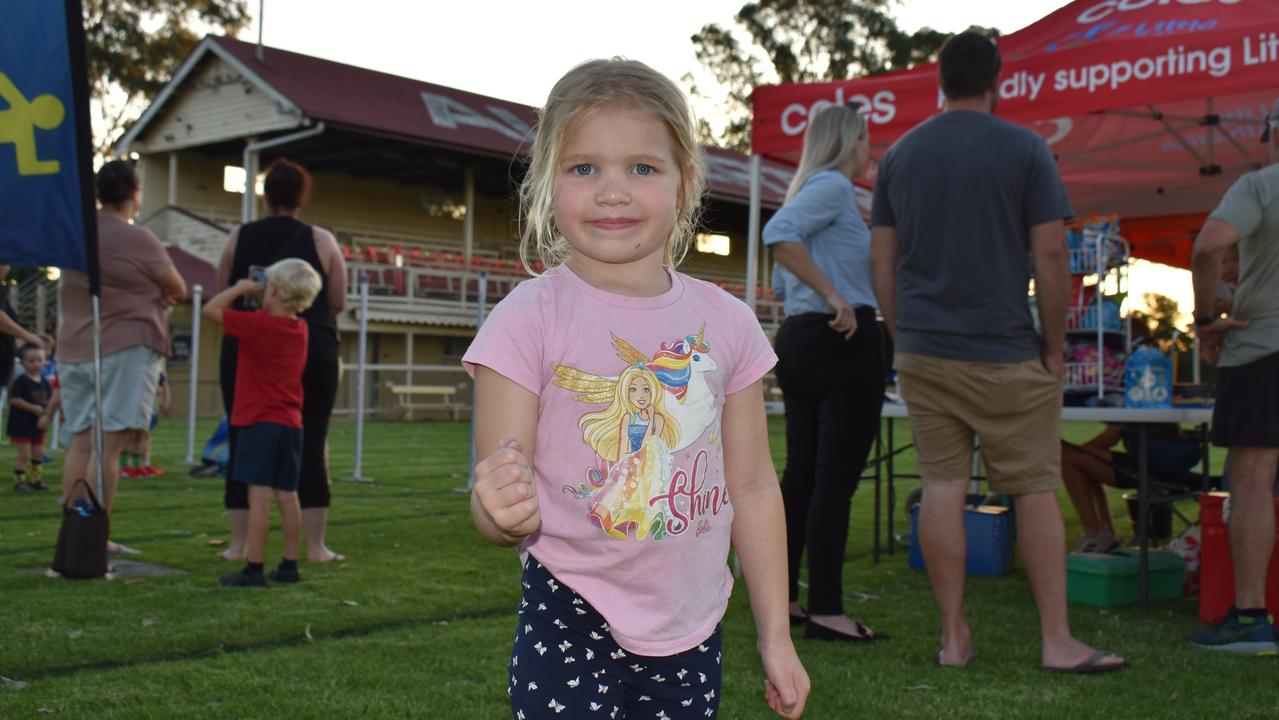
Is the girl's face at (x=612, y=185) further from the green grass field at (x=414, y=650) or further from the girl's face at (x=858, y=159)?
the girl's face at (x=858, y=159)

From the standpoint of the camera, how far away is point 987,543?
6.08 meters

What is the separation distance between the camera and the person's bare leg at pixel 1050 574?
3.93 meters

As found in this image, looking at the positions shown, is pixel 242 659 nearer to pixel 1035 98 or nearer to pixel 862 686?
pixel 862 686

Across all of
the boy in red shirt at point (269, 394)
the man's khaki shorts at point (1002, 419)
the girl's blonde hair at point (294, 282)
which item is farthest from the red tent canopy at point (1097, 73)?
the boy in red shirt at point (269, 394)

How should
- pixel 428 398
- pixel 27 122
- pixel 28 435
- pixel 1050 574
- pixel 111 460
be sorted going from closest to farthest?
pixel 1050 574
pixel 27 122
pixel 111 460
pixel 28 435
pixel 428 398

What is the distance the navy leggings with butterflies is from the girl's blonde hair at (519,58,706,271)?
1.85 feet

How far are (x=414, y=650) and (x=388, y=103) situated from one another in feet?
76.7

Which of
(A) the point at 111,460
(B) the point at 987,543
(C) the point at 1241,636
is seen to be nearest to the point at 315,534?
(A) the point at 111,460

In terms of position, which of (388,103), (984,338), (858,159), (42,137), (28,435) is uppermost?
(388,103)

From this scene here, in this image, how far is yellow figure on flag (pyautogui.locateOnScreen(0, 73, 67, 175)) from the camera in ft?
16.3

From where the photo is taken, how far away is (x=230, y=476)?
18.1 ft

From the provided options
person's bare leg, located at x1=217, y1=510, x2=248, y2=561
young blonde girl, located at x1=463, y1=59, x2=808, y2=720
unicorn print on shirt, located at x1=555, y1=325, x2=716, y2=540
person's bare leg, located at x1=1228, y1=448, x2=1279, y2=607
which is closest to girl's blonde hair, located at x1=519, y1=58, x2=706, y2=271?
young blonde girl, located at x1=463, y1=59, x2=808, y2=720

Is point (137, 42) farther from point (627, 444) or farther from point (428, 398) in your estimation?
point (627, 444)

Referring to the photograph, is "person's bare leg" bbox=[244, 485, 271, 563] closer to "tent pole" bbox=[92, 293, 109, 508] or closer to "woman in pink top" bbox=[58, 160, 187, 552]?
"tent pole" bbox=[92, 293, 109, 508]
